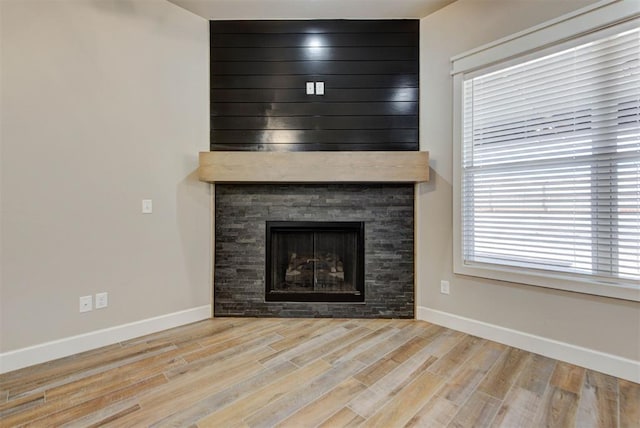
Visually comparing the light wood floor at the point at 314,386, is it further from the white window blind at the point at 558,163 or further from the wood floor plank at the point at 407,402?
the white window blind at the point at 558,163

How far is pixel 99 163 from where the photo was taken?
225cm

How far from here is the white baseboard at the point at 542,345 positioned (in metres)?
1.82

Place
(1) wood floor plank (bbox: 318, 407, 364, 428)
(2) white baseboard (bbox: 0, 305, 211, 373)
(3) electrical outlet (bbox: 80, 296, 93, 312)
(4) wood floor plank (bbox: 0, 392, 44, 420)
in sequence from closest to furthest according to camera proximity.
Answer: (1) wood floor plank (bbox: 318, 407, 364, 428)
(4) wood floor plank (bbox: 0, 392, 44, 420)
(2) white baseboard (bbox: 0, 305, 211, 373)
(3) electrical outlet (bbox: 80, 296, 93, 312)

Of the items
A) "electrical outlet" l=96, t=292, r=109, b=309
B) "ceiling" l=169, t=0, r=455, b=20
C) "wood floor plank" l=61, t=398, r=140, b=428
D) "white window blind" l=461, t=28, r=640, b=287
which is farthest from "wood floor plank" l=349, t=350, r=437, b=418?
"ceiling" l=169, t=0, r=455, b=20

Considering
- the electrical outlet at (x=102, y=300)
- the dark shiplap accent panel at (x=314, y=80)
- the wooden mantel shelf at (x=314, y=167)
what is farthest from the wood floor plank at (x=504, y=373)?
the electrical outlet at (x=102, y=300)

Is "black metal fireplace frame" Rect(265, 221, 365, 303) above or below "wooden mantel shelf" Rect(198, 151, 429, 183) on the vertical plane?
below

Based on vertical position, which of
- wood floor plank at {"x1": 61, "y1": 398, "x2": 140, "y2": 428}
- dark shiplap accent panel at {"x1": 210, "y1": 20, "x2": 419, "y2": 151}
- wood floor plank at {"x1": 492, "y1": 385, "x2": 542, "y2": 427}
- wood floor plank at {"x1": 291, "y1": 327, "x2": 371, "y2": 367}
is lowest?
wood floor plank at {"x1": 61, "y1": 398, "x2": 140, "y2": 428}

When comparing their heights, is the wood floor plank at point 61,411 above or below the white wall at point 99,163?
below

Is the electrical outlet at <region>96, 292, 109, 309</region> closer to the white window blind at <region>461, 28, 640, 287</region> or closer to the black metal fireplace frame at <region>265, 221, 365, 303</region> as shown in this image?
the black metal fireplace frame at <region>265, 221, 365, 303</region>

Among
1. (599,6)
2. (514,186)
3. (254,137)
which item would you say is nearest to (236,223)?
(254,137)

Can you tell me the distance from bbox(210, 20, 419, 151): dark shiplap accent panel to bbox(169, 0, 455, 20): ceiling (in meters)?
0.06

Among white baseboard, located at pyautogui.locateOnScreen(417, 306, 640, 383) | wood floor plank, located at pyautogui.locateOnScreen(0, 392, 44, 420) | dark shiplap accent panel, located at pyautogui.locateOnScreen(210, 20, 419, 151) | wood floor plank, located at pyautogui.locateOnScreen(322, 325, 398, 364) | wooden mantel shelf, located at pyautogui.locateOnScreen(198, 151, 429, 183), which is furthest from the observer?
dark shiplap accent panel, located at pyautogui.locateOnScreen(210, 20, 419, 151)

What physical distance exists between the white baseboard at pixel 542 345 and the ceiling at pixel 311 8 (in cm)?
271

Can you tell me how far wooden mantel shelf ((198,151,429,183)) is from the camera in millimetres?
2574
